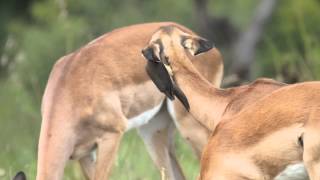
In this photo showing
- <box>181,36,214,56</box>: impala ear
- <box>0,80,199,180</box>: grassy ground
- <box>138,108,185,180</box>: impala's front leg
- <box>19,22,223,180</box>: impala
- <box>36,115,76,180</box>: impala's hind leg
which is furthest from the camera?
<box>0,80,199,180</box>: grassy ground

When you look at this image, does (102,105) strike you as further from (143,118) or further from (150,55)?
(150,55)

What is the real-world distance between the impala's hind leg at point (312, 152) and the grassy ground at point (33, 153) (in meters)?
3.31

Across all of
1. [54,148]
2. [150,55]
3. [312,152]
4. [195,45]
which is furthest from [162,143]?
[312,152]

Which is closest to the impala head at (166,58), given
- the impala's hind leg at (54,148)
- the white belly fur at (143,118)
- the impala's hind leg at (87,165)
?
the impala's hind leg at (54,148)

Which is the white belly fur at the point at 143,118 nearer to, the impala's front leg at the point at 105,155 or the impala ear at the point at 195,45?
the impala's front leg at the point at 105,155

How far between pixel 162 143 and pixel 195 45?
202 cm

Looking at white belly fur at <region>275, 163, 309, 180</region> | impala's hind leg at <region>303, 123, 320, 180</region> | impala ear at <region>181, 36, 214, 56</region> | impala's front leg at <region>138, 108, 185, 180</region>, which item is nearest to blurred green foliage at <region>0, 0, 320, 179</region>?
impala's front leg at <region>138, 108, 185, 180</region>

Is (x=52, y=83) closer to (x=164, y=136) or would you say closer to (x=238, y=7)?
(x=164, y=136)

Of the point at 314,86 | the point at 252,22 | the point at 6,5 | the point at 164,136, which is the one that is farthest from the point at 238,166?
the point at 6,5

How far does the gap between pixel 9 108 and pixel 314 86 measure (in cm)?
794

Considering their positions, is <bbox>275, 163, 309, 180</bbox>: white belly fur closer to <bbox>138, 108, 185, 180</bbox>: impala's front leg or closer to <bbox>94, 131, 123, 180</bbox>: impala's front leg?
<bbox>94, 131, 123, 180</bbox>: impala's front leg

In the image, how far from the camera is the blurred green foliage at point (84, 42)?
35.7 ft

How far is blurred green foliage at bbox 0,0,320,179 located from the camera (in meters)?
10.9

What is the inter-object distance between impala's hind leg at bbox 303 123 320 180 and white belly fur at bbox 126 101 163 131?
120 inches
